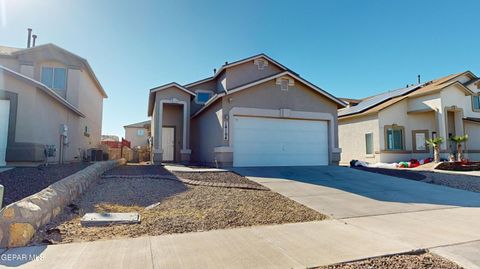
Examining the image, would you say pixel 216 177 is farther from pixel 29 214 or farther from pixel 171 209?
pixel 29 214

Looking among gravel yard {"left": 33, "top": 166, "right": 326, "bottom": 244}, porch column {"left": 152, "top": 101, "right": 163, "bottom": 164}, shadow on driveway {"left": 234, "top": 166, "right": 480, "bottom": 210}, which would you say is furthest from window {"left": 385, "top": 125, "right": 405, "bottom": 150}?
gravel yard {"left": 33, "top": 166, "right": 326, "bottom": 244}

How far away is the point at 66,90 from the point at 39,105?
13.9ft

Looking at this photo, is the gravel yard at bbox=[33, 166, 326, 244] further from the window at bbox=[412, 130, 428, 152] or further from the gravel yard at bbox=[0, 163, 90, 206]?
the window at bbox=[412, 130, 428, 152]

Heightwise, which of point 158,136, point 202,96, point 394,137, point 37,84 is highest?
point 202,96

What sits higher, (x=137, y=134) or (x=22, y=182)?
(x=137, y=134)

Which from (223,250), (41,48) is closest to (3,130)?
(41,48)

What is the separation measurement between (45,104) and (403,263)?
14.4 m

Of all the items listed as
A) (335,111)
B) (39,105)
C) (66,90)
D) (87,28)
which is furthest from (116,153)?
(335,111)

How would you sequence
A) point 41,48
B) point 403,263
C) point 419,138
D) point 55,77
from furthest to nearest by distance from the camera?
point 419,138 → point 55,77 → point 41,48 → point 403,263

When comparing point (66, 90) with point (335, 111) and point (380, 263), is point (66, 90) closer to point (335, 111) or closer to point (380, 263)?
point (335, 111)

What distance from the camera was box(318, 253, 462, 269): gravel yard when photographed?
3406 mm

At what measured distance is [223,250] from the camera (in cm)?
384

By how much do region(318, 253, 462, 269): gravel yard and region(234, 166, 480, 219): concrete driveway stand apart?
6.80ft

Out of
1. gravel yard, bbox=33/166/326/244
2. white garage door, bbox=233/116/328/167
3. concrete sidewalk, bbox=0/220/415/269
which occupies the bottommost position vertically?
concrete sidewalk, bbox=0/220/415/269
